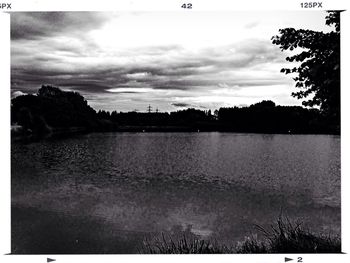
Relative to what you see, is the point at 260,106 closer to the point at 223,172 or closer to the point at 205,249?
the point at 223,172

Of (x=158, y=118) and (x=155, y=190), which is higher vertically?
(x=158, y=118)

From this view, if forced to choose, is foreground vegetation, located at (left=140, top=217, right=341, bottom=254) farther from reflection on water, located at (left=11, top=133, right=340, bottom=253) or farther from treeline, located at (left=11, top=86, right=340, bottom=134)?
treeline, located at (left=11, top=86, right=340, bottom=134)

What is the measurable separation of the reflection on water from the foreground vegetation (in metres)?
0.11

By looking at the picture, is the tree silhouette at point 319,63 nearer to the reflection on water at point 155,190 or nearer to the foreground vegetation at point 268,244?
the reflection on water at point 155,190

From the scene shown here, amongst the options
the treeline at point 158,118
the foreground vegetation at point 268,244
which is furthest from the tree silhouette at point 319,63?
the foreground vegetation at point 268,244

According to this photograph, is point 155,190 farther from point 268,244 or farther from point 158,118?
point 268,244

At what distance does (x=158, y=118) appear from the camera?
550 centimetres

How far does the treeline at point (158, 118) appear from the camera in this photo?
4969mm

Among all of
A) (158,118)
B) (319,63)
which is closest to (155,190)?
(158,118)

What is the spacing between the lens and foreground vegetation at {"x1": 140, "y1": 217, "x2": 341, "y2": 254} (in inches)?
186

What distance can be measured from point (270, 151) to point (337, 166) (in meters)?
0.98

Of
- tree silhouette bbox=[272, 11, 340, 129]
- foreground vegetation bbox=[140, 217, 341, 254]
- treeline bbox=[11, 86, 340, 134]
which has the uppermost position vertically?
tree silhouette bbox=[272, 11, 340, 129]

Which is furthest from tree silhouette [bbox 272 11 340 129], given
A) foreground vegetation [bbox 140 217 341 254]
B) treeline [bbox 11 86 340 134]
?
foreground vegetation [bbox 140 217 341 254]

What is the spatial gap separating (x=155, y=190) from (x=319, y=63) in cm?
300
